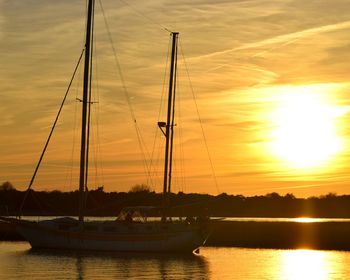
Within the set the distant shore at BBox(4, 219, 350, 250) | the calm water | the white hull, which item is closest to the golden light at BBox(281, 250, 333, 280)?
the calm water

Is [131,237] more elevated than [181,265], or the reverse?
[131,237]

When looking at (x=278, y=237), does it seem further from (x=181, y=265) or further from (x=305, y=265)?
(x=181, y=265)

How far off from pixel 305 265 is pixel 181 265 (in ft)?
32.8

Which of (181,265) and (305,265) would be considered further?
(181,265)

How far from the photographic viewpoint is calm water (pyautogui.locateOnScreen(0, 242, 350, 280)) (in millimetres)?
57969

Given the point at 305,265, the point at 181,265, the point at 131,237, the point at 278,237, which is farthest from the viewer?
the point at 278,237

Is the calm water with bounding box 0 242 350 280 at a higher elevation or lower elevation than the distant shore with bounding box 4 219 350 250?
lower

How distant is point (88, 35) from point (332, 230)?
138ft

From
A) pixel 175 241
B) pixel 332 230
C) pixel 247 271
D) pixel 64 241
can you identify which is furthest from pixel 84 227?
pixel 332 230

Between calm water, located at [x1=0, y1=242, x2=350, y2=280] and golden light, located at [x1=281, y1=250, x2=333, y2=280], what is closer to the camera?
calm water, located at [x1=0, y1=242, x2=350, y2=280]

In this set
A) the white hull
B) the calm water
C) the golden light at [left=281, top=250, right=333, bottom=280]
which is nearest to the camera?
the calm water

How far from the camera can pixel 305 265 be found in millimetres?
65938

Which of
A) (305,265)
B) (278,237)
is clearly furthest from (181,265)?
(278,237)

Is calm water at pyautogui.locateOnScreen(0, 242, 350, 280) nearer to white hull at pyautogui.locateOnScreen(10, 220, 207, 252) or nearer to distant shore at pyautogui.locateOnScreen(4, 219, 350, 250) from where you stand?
white hull at pyautogui.locateOnScreen(10, 220, 207, 252)
